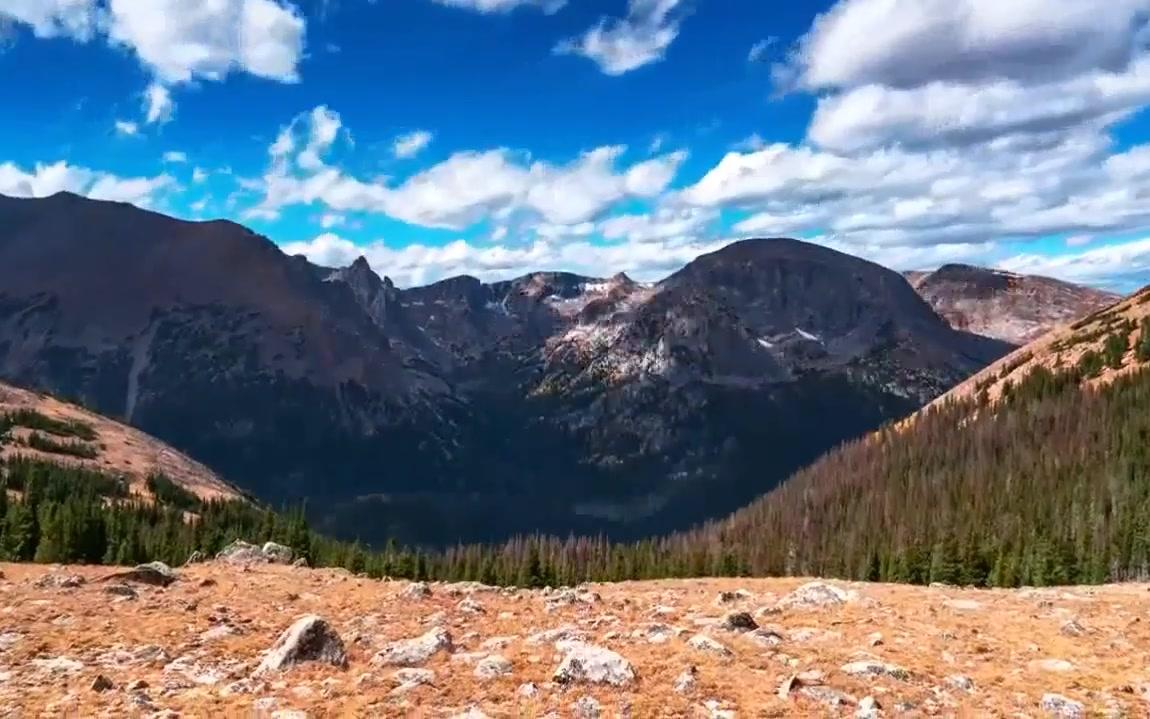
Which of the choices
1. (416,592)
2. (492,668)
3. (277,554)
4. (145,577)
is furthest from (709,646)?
(277,554)

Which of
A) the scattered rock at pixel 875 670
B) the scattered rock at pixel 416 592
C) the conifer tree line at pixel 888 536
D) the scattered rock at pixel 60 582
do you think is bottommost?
the conifer tree line at pixel 888 536

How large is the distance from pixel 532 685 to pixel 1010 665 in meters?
14.7

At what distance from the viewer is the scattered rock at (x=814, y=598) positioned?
3170cm

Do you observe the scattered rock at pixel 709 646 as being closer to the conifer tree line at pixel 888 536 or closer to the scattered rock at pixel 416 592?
the scattered rock at pixel 416 592

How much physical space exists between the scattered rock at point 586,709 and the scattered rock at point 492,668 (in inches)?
104

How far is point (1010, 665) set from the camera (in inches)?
919

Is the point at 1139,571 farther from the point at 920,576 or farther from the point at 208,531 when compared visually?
the point at 208,531

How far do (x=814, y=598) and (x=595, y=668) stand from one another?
1636 cm

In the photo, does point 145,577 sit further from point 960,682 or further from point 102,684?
point 960,682

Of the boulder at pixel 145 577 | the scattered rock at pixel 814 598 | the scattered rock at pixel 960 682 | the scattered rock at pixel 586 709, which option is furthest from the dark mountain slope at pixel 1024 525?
the scattered rock at pixel 586 709

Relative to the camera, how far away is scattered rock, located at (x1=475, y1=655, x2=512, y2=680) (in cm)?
1936

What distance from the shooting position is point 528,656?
2083 centimetres

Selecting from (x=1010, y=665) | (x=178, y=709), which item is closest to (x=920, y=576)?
(x=1010, y=665)

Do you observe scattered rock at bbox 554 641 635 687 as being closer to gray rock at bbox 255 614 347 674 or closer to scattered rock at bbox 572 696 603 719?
scattered rock at bbox 572 696 603 719
